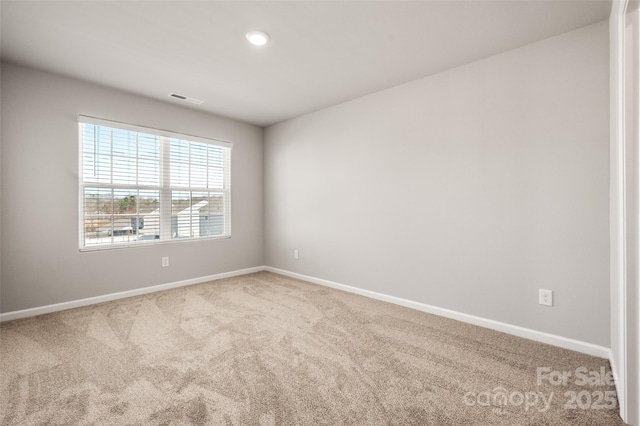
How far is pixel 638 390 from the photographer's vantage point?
1.46 m

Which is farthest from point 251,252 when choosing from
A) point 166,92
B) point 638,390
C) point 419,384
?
point 638,390

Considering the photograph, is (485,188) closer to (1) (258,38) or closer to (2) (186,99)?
(1) (258,38)

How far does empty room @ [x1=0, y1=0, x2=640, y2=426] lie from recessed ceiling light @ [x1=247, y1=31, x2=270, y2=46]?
0.03 meters

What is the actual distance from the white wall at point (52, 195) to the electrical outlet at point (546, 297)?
412cm

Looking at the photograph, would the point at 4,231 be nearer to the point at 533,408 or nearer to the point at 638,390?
the point at 533,408

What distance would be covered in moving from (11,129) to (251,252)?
3.13m

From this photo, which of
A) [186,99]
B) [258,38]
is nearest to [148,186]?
[186,99]

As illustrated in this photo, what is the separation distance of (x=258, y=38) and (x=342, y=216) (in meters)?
2.24

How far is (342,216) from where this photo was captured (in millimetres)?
3891

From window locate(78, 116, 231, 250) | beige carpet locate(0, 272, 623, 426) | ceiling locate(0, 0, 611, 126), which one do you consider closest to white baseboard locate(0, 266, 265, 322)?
beige carpet locate(0, 272, 623, 426)

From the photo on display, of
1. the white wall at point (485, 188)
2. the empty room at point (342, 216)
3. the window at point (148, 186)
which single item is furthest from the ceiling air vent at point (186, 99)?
the white wall at point (485, 188)

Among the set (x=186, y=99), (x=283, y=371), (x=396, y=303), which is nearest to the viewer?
(x=283, y=371)

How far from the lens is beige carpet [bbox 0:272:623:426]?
61.7 inches

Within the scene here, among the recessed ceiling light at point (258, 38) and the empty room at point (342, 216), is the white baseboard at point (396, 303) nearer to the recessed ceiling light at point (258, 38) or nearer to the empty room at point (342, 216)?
the empty room at point (342, 216)
